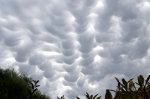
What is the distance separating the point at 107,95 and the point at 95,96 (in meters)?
8.26

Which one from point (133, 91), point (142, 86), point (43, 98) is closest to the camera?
point (142, 86)

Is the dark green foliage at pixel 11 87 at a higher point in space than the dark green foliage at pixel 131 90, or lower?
higher

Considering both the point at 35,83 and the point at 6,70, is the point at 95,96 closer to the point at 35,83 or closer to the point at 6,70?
the point at 35,83

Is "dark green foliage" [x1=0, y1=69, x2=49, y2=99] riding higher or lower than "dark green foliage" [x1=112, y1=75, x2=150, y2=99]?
higher

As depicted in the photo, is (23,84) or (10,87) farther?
(23,84)

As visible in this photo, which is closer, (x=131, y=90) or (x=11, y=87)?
(x=131, y=90)

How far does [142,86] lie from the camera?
33.9ft

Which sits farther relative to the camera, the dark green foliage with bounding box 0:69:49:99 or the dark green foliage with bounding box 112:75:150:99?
the dark green foliage with bounding box 0:69:49:99

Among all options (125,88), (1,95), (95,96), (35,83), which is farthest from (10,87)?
(125,88)

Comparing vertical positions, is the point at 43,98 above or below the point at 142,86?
above

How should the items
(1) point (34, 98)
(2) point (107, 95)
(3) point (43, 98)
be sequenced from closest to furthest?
(2) point (107, 95) < (1) point (34, 98) < (3) point (43, 98)

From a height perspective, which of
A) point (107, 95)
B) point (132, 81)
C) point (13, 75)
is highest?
point (13, 75)

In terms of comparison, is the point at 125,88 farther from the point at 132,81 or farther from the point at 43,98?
the point at 43,98

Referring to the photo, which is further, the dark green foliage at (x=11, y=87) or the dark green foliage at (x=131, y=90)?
the dark green foliage at (x=11, y=87)
